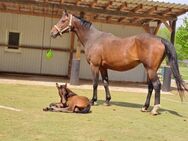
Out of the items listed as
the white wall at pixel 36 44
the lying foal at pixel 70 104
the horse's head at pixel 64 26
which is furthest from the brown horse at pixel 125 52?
the white wall at pixel 36 44

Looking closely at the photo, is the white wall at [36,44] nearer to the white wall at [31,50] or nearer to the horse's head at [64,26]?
the white wall at [31,50]

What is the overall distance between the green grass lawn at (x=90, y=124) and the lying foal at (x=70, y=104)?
189 mm

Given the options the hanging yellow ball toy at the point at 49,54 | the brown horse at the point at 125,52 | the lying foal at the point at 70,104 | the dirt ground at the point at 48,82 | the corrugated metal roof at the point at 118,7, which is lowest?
the dirt ground at the point at 48,82

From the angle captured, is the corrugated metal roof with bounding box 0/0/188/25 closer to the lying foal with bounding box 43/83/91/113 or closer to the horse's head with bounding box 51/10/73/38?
the horse's head with bounding box 51/10/73/38

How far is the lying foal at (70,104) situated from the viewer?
28.6 feet

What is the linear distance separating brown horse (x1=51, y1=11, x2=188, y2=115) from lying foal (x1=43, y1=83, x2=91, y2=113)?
5.32ft

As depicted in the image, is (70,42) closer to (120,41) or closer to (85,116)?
(120,41)

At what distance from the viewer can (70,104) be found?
29.0 feet

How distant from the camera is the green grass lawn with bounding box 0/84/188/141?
21.2 feet

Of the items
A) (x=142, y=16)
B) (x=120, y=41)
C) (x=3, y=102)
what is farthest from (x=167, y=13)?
(x=3, y=102)

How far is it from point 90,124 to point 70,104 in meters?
1.33

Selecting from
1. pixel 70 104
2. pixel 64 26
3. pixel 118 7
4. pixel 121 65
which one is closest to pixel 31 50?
pixel 118 7

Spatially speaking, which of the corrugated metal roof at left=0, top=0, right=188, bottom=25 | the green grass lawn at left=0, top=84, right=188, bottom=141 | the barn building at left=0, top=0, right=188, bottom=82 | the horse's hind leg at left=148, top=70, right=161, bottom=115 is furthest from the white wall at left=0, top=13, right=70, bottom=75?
the horse's hind leg at left=148, top=70, right=161, bottom=115

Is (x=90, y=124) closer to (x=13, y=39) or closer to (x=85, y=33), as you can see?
(x=85, y=33)
